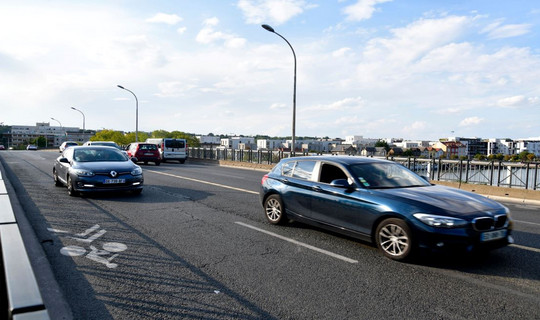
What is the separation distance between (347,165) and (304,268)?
6.92 feet

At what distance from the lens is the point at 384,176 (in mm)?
6051

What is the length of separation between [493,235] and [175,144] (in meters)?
28.6

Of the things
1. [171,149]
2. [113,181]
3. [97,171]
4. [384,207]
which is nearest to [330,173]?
[384,207]

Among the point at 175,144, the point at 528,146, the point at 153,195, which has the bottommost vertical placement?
the point at 153,195

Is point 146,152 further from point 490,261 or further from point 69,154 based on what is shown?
point 490,261

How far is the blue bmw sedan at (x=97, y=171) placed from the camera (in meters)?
10.1

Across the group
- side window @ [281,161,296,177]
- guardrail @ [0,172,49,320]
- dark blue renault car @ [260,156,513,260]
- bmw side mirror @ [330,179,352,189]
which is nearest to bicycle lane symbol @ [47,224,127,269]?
guardrail @ [0,172,49,320]

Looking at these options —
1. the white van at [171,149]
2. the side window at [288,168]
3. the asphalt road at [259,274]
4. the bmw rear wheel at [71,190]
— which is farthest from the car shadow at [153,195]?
the white van at [171,149]

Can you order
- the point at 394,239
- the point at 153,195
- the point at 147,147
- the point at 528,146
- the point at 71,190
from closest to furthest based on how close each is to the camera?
the point at 394,239 → the point at 71,190 → the point at 153,195 → the point at 147,147 → the point at 528,146

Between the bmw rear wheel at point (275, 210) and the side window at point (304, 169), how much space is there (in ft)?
2.06

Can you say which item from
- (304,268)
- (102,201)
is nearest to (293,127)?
(102,201)

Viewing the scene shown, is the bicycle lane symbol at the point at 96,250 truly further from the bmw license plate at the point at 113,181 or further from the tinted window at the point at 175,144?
the tinted window at the point at 175,144

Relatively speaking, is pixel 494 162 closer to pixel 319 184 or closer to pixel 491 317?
pixel 319 184

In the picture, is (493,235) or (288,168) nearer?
(493,235)
